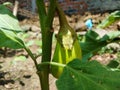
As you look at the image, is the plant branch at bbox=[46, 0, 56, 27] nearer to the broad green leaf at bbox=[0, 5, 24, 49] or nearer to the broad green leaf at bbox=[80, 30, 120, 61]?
the broad green leaf at bbox=[0, 5, 24, 49]

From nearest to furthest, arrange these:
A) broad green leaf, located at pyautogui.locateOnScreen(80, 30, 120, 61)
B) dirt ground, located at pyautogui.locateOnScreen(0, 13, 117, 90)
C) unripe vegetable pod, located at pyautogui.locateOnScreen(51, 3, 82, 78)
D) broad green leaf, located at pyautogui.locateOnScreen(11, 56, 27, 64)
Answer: unripe vegetable pod, located at pyautogui.locateOnScreen(51, 3, 82, 78) → broad green leaf, located at pyautogui.locateOnScreen(80, 30, 120, 61) → dirt ground, located at pyautogui.locateOnScreen(0, 13, 117, 90) → broad green leaf, located at pyautogui.locateOnScreen(11, 56, 27, 64)

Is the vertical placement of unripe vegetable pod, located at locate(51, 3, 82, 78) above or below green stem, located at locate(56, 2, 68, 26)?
below

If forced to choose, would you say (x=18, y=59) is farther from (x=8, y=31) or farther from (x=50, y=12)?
(x=50, y=12)

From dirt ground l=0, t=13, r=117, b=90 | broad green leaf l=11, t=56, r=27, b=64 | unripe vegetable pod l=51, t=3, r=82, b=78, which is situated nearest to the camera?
unripe vegetable pod l=51, t=3, r=82, b=78

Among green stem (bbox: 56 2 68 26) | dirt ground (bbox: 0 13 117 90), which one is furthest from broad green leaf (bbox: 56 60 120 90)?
dirt ground (bbox: 0 13 117 90)

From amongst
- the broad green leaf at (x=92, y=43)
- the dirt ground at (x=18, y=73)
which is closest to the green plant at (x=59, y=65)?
the broad green leaf at (x=92, y=43)

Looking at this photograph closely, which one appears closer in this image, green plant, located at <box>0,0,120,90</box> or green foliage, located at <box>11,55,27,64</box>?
green plant, located at <box>0,0,120,90</box>

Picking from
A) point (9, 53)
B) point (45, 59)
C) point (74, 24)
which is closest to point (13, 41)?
point (45, 59)

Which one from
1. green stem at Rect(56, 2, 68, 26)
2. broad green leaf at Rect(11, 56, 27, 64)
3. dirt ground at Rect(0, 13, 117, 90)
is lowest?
dirt ground at Rect(0, 13, 117, 90)
